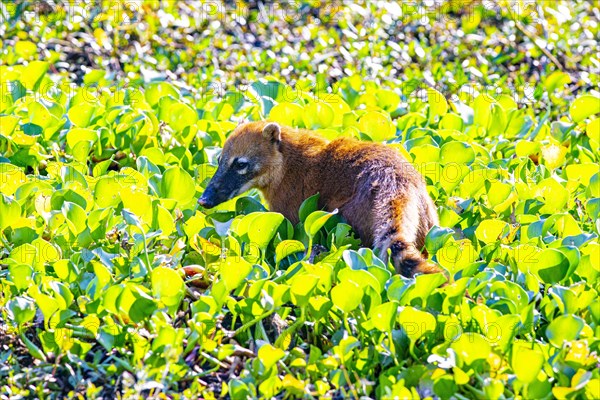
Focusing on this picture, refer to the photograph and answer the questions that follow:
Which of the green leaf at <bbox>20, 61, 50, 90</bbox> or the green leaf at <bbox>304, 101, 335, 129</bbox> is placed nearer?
the green leaf at <bbox>304, 101, 335, 129</bbox>

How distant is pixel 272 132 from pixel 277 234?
Answer: 874 mm

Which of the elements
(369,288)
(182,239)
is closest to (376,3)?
(182,239)

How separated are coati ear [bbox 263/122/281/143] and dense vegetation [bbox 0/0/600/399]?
45 centimetres

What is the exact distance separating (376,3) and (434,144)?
135 inches

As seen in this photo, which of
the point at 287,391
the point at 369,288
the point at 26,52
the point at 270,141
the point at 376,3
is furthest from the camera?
the point at 376,3

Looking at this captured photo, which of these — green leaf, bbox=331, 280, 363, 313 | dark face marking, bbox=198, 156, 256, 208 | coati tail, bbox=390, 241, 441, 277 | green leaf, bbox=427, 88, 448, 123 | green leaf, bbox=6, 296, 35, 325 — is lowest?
green leaf, bbox=427, 88, 448, 123

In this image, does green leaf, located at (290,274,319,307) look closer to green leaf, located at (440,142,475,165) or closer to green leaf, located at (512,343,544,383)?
green leaf, located at (512,343,544,383)

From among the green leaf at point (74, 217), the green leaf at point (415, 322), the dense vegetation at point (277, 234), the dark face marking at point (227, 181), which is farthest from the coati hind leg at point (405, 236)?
the green leaf at point (74, 217)

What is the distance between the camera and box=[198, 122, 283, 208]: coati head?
17.5ft

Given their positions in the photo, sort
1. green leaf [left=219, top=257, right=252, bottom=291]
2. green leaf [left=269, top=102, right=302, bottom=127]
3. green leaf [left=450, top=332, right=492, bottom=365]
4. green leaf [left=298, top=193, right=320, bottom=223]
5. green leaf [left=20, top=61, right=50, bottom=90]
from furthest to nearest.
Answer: green leaf [left=20, top=61, right=50, bottom=90], green leaf [left=269, top=102, right=302, bottom=127], green leaf [left=298, top=193, right=320, bottom=223], green leaf [left=219, top=257, right=252, bottom=291], green leaf [left=450, top=332, right=492, bottom=365]

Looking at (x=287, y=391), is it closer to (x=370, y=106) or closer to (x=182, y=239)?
(x=182, y=239)

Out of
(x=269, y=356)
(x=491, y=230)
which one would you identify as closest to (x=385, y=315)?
(x=269, y=356)

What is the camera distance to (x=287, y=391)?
3.56 m

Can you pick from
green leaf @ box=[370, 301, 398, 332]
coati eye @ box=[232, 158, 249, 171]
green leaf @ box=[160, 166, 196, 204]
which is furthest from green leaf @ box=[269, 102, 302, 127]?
green leaf @ box=[370, 301, 398, 332]
